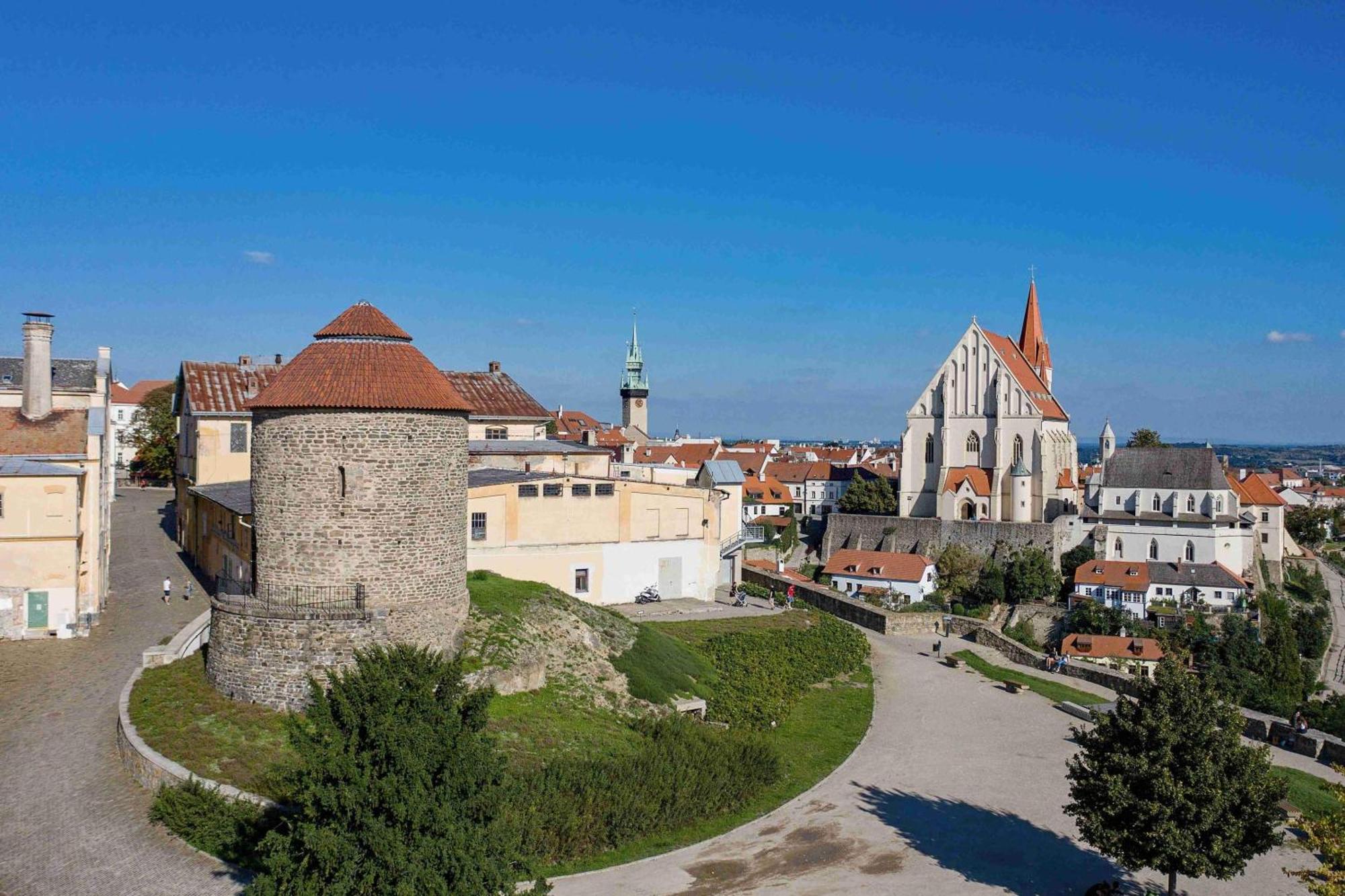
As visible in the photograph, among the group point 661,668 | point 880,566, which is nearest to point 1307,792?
point 661,668

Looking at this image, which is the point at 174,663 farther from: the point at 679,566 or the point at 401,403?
the point at 679,566

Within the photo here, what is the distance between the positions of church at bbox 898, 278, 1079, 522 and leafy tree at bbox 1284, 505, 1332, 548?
1056 inches

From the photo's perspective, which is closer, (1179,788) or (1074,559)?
(1179,788)

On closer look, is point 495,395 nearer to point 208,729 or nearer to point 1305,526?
point 208,729

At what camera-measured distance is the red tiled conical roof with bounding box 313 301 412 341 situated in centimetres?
2064

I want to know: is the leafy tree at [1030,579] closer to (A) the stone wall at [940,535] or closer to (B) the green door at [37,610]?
(A) the stone wall at [940,535]

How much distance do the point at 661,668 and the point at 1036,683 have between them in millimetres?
15889

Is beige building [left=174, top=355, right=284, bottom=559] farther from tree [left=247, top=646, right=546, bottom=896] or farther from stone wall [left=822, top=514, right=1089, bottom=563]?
stone wall [left=822, top=514, right=1089, bottom=563]

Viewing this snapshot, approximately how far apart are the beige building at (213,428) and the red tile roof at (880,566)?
111 ft

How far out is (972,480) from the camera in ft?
224

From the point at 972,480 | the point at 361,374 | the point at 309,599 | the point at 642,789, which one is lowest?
the point at 642,789

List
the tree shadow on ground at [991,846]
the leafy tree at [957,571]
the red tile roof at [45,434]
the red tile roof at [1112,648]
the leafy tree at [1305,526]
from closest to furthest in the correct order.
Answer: the tree shadow on ground at [991,846] < the red tile roof at [45,434] < the red tile roof at [1112,648] < the leafy tree at [957,571] < the leafy tree at [1305,526]

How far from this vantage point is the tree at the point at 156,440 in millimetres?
58781

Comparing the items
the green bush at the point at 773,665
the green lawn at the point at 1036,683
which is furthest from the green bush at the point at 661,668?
the green lawn at the point at 1036,683
